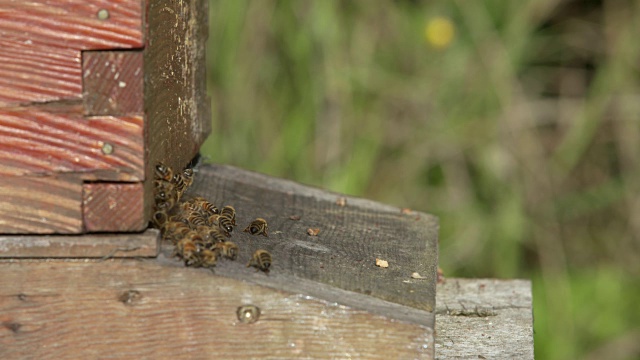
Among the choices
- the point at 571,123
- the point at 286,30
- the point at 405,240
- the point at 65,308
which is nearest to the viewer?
the point at 65,308

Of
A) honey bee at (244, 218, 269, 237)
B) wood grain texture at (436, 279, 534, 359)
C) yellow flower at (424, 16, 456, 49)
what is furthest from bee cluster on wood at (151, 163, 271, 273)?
yellow flower at (424, 16, 456, 49)

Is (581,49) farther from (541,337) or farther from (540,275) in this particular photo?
(541,337)

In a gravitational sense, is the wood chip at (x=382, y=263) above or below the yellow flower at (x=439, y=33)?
below

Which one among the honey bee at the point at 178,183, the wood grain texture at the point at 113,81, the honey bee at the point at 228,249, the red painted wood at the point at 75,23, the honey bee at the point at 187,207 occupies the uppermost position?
the red painted wood at the point at 75,23

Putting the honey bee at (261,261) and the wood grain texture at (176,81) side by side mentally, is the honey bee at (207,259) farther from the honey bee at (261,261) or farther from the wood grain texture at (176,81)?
the wood grain texture at (176,81)

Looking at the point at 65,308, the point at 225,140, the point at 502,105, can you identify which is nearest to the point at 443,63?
the point at 502,105

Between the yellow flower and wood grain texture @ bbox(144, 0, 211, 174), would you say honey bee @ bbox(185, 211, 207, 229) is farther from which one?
the yellow flower

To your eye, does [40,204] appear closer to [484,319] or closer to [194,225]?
[194,225]

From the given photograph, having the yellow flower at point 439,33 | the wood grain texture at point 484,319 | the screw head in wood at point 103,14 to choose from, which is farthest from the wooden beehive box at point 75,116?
the yellow flower at point 439,33
